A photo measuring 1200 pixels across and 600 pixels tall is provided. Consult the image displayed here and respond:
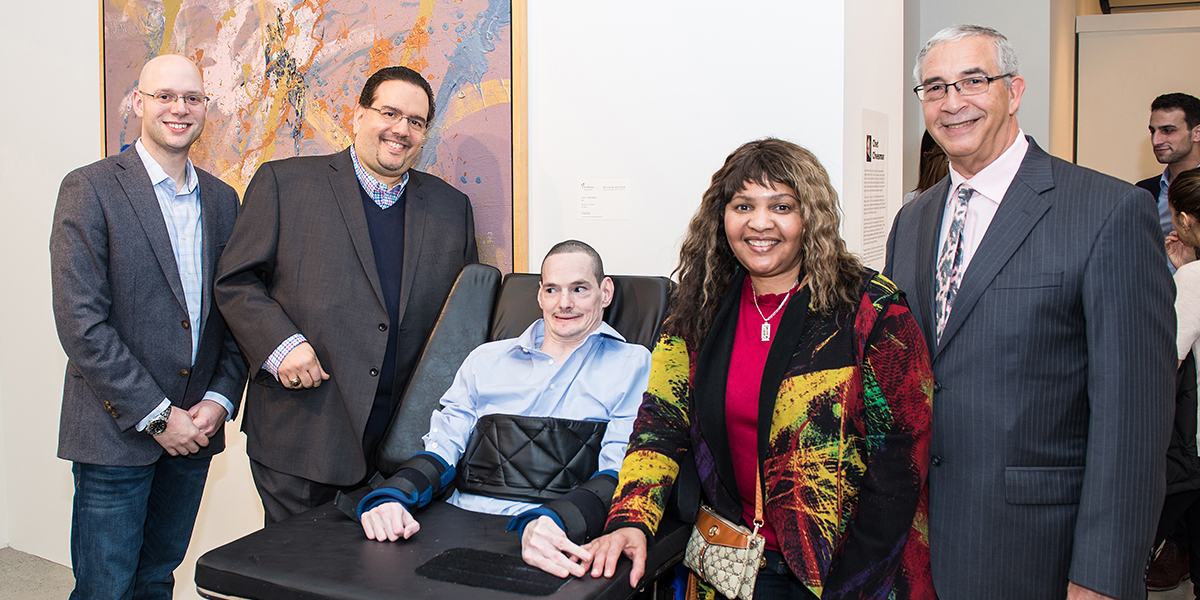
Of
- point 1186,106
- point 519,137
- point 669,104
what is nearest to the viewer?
point 669,104

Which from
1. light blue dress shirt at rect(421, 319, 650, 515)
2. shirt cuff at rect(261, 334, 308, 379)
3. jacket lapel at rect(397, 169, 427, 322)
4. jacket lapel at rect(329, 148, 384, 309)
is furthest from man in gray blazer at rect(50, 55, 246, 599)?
light blue dress shirt at rect(421, 319, 650, 515)

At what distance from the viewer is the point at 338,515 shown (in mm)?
1863

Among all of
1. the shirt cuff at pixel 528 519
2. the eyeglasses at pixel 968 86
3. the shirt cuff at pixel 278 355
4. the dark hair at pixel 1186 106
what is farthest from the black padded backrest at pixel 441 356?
the dark hair at pixel 1186 106

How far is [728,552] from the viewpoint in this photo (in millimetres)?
1509

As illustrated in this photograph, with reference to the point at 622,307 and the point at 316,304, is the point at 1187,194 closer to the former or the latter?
the point at 622,307

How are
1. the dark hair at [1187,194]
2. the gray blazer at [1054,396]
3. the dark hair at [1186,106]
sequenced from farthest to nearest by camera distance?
the dark hair at [1186,106] < the dark hair at [1187,194] < the gray blazer at [1054,396]

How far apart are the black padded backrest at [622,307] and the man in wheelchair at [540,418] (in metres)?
0.06

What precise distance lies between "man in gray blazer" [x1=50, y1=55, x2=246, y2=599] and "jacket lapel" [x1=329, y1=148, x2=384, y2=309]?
0.42m

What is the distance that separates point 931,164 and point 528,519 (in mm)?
2517

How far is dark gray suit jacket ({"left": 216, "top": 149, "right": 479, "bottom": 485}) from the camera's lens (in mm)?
2250

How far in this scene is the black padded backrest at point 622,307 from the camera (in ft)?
7.29

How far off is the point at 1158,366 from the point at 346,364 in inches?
77.3

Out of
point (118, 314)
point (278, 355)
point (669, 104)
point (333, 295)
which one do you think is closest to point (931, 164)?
point (669, 104)

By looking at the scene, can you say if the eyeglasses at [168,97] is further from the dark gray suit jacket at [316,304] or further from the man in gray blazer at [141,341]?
the dark gray suit jacket at [316,304]
